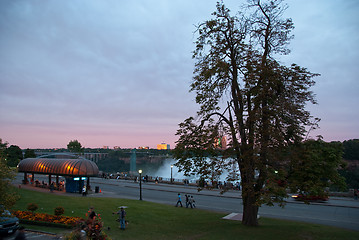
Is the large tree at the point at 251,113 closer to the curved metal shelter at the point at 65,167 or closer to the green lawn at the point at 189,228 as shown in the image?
the green lawn at the point at 189,228

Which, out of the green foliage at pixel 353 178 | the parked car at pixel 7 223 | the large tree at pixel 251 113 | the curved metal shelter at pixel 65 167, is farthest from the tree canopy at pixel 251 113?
the green foliage at pixel 353 178

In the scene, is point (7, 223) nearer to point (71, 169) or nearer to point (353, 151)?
point (71, 169)

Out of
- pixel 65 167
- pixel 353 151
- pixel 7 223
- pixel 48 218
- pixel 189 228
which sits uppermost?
pixel 353 151

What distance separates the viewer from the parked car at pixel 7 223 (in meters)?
13.5

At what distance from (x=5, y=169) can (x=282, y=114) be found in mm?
15291

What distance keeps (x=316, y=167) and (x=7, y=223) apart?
54.3 feet

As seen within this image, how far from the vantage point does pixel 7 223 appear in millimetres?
13789

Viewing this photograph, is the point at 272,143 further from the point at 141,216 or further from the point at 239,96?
the point at 141,216

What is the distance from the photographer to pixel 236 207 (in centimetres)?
2764

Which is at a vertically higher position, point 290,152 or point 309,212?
point 290,152

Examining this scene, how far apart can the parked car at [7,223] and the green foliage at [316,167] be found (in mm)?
15046

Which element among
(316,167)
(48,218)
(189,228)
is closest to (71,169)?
(48,218)

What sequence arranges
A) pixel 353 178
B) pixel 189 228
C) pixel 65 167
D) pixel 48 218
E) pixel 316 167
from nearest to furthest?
pixel 316 167, pixel 48 218, pixel 189 228, pixel 65 167, pixel 353 178

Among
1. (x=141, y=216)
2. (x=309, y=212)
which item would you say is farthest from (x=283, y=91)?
(x=309, y=212)
